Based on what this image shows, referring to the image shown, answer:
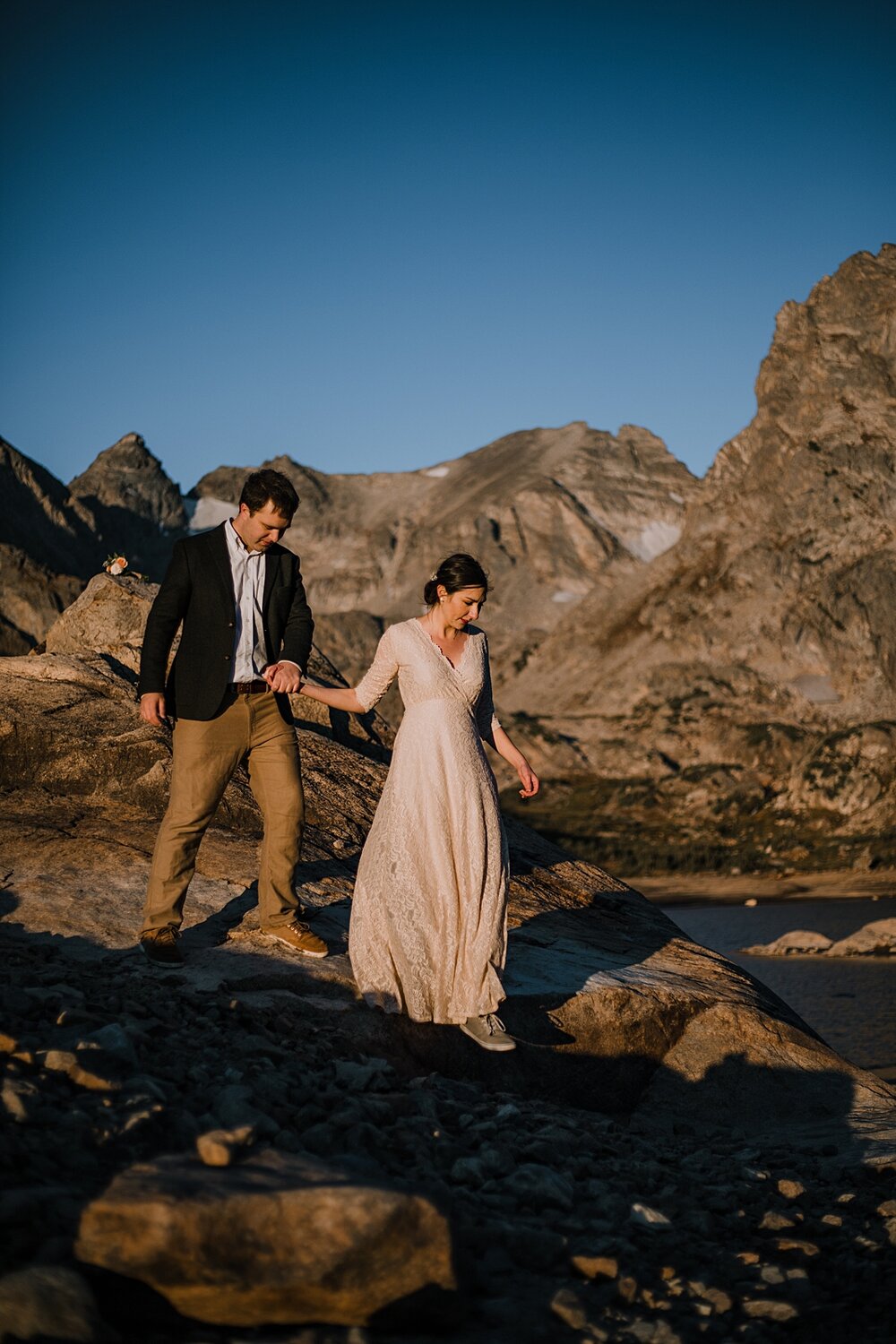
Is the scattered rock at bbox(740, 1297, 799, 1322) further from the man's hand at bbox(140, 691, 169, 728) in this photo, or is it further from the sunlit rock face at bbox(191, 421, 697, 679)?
the sunlit rock face at bbox(191, 421, 697, 679)

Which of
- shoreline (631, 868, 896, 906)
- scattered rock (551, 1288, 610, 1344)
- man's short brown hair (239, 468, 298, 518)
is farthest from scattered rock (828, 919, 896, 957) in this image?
scattered rock (551, 1288, 610, 1344)

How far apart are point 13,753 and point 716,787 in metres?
50.8

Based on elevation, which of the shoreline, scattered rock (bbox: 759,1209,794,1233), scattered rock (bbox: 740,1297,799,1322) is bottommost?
the shoreline

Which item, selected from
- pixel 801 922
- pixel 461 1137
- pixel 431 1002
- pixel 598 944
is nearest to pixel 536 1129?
pixel 461 1137

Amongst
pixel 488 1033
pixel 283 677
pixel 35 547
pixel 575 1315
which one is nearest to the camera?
pixel 575 1315

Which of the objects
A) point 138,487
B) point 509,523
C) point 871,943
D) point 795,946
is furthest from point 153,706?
point 138,487

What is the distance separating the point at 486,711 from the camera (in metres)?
6.95

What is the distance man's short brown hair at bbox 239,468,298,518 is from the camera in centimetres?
655

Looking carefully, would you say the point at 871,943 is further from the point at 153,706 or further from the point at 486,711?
the point at 153,706

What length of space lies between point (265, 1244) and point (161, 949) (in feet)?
10.6

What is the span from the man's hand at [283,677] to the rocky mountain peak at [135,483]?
5182 inches

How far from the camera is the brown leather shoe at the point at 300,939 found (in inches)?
265

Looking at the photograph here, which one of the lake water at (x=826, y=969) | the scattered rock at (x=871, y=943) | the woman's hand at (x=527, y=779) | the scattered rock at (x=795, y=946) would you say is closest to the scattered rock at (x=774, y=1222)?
the woman's hand at (x=527, y=779)

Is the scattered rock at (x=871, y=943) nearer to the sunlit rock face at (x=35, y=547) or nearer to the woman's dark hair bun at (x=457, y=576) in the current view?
the woman's dark hair bun at (x=457, y=576)
